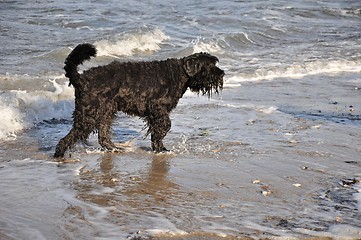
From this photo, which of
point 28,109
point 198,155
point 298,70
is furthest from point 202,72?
point 298,70

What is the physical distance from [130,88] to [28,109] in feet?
8.55

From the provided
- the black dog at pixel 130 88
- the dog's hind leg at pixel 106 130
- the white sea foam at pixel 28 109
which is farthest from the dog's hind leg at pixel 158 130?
the white sea foam at pixel 28 109

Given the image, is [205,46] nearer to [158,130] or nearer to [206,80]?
[206,80]

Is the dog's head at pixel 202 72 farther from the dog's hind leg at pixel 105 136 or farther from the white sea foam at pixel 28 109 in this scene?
the white sea foam at pixel 28 109

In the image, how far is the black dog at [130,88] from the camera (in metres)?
7.39

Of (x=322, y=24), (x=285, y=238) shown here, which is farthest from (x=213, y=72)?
(x=322, y=24)

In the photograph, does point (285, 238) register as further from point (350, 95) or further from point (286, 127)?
point (350, 95)

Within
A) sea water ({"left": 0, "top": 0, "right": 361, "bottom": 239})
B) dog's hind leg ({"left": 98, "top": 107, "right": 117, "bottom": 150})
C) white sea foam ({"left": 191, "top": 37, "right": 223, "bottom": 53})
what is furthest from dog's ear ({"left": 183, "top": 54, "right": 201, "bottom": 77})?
white sea foam ({"left": 191, "top": 37, "right": 223, "bottom": 53})

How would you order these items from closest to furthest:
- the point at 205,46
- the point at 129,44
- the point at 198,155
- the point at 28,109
→ 1. the point at 198,155
2. the point at 28,109
3. the point at 129,44
4. the point at 205,46

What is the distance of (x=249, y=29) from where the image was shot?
72.6 ft

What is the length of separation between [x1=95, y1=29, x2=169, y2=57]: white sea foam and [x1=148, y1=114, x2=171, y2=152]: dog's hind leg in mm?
8670

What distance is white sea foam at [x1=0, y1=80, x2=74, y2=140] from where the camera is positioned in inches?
348

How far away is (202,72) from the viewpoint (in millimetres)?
8211

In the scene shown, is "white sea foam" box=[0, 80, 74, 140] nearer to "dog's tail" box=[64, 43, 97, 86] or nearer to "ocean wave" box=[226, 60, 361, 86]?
"dog's tail" box=[64, 43, 97, 86]
